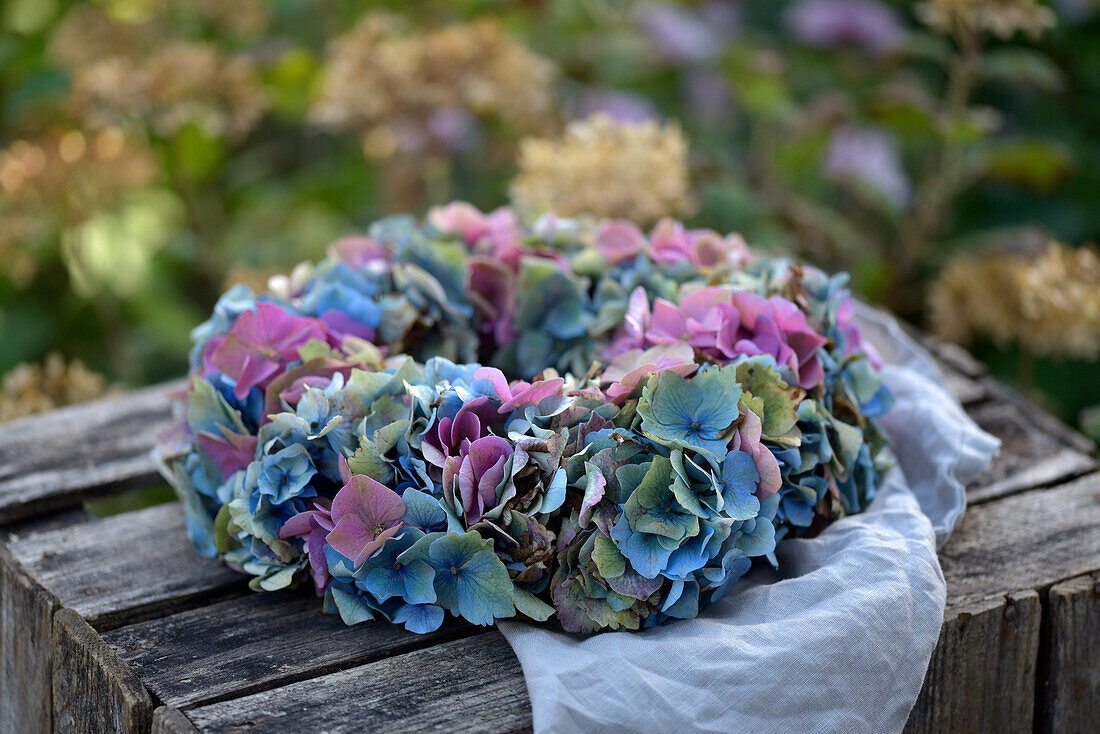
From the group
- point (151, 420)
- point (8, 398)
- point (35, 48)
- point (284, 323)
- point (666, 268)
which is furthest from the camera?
point (35, 48)

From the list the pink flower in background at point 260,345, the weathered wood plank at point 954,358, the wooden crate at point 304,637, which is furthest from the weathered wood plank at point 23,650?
the weathered wood plank at point 954,358

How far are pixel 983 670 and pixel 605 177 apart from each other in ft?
2.43

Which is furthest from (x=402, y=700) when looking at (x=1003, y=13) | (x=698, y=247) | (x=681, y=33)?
(x=681, y=33)

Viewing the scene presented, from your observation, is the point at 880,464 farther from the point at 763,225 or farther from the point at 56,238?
the point at 56,238

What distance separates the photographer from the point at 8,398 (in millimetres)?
1258

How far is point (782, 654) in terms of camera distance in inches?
26.1

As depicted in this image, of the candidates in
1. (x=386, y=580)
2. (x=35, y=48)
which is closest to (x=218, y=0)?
(x=35, y=48)

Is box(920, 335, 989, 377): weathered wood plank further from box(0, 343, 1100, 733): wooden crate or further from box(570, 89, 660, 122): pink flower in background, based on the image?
box(570, 89, 660, 122): pink flower in background

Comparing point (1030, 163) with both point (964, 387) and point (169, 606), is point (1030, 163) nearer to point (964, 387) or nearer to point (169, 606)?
point (964, 387)

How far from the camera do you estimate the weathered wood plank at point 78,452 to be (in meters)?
0.97

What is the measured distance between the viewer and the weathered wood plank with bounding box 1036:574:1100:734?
0.81m

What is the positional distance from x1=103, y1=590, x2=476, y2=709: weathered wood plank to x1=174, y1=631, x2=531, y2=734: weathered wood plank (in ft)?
0.04

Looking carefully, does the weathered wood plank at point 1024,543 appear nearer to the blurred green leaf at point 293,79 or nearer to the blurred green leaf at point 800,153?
the blurred green leaf at point 800,153

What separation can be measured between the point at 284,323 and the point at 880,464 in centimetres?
48
